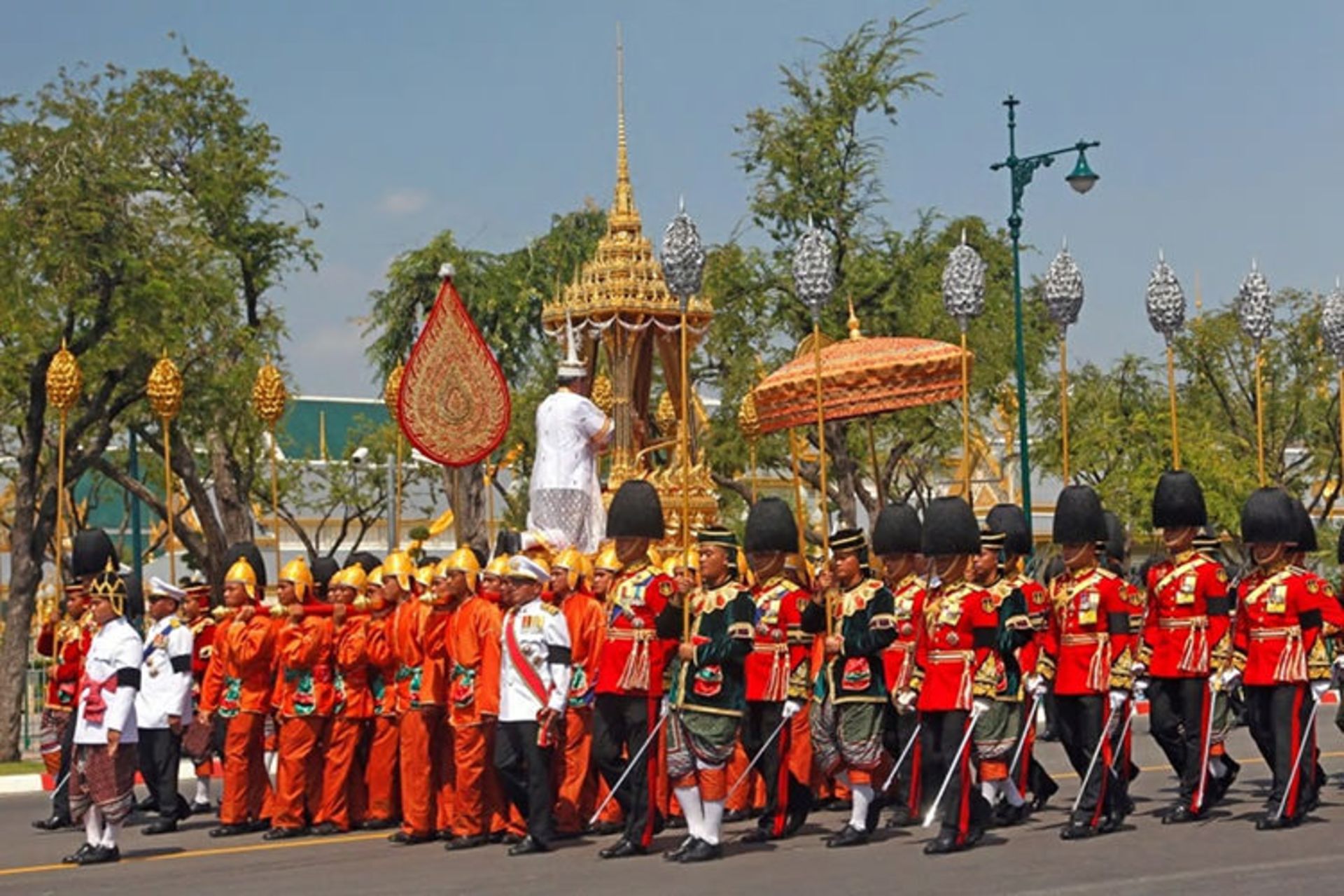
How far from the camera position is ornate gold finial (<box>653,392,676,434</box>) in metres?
25.8

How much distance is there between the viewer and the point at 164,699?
601 inches

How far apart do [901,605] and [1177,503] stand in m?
1.75

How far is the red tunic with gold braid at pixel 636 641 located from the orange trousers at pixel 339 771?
2420 millimetres

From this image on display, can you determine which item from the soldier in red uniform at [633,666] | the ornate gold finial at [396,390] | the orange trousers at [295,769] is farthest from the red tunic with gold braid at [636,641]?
the ornate gold finial at [396,390]

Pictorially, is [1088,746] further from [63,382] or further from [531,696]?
[63,382]

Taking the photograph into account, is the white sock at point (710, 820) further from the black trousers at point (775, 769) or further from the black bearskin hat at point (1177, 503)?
the black bearskin hat at point (1177, 503)

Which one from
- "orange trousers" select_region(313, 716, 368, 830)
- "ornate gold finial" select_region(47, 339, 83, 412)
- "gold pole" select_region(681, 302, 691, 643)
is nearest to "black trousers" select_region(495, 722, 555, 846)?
"gold pole" select_region(681, 302, 691, 643)

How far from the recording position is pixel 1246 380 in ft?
122

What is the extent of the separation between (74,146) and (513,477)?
19.8 meters

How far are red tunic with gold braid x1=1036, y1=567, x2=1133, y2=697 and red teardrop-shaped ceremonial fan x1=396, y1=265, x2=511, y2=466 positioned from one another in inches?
290

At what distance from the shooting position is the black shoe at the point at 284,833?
14.3 m

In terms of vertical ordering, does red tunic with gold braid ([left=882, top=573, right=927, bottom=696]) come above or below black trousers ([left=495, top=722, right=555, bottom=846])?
above

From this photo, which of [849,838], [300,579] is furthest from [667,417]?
[849,838]

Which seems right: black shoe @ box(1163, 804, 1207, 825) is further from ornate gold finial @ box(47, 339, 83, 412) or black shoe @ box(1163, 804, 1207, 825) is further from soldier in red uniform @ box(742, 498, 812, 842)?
ornate gold finial @ box(47, 339, 83, 412)
